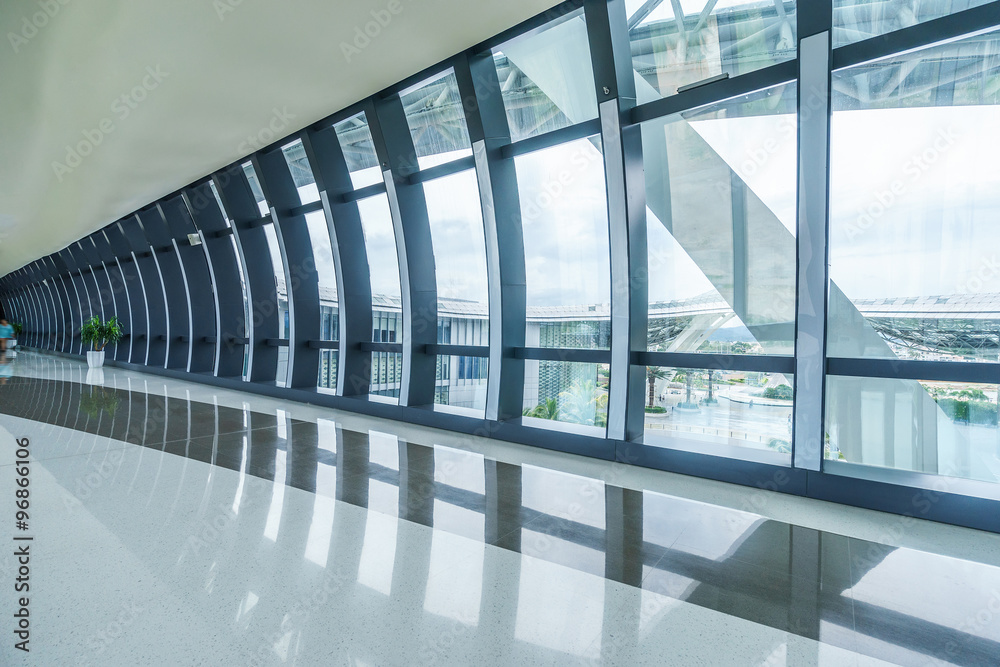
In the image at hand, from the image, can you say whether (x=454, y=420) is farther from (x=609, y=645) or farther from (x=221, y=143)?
(x=221, y=143)

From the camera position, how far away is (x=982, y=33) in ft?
12.3

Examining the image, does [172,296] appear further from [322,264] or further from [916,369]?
[916,369]

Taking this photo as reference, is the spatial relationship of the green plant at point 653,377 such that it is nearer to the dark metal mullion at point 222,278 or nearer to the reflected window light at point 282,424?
the reflected window light at point 282,424

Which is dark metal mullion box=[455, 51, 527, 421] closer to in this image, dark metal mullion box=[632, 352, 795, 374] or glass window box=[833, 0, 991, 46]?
dark metal mullion box=[632, 352, 795, 374]

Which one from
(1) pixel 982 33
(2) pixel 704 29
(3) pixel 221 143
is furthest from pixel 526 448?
(3) pixel 221 143

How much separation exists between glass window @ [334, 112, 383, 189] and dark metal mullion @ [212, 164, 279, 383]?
9.56 feet

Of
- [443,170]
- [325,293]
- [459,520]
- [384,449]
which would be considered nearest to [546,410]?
[384,449]

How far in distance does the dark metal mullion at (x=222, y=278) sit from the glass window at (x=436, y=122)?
6.10m

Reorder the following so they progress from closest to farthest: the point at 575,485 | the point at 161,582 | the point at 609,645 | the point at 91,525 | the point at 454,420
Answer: the point at 609,645 → the point at 161,582 → the point at 91,525 → the point at 575,485 → the point at 454,420

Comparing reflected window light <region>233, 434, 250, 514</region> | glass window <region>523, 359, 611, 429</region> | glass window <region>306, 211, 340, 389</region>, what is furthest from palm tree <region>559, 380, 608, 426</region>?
glass window <region>306, 211, 340, 389</region>

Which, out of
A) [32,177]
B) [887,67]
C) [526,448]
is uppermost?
[32,177]

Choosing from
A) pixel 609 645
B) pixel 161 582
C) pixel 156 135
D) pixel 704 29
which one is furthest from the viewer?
pixel 156 135

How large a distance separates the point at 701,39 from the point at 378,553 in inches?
203

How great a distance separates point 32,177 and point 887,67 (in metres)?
13.0
